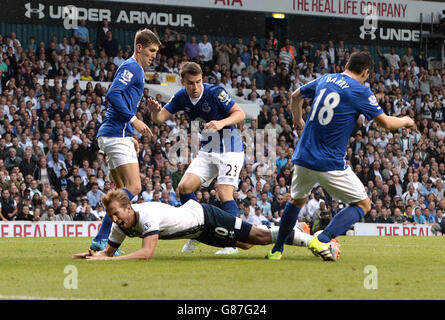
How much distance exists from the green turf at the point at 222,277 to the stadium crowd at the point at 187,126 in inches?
380

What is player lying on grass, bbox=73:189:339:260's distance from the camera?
8562 millimetres

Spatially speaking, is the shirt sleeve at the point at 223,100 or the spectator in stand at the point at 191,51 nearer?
the shirt sleeve at the point at 223,100

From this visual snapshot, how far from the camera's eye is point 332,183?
29.6 feet

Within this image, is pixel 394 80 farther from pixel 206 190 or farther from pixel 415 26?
pixel 206 190

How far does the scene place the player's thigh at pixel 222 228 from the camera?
30.3 ft

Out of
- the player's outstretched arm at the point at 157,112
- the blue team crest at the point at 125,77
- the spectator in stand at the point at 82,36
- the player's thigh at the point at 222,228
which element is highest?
the spectator in stand at the point at 82,36

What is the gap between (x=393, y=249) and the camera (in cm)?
1250

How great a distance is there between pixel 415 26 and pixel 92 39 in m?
13.6

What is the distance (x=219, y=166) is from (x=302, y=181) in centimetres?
176

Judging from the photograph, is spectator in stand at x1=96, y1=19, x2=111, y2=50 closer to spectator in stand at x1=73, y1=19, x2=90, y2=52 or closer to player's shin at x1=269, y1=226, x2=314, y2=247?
spectator in stand at x1=73, y1=19, x2=90, y2=52

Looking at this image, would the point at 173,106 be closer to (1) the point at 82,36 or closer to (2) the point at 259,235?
(2) the point at 259,235

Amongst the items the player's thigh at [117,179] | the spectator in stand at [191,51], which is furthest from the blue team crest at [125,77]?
the spectator in stand at [191,51]

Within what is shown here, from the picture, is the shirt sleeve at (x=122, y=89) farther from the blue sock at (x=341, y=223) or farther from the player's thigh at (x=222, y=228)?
the blue sock at (x=341, y=223)

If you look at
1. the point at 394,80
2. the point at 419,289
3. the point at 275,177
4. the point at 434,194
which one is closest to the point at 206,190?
the point at 275,177
